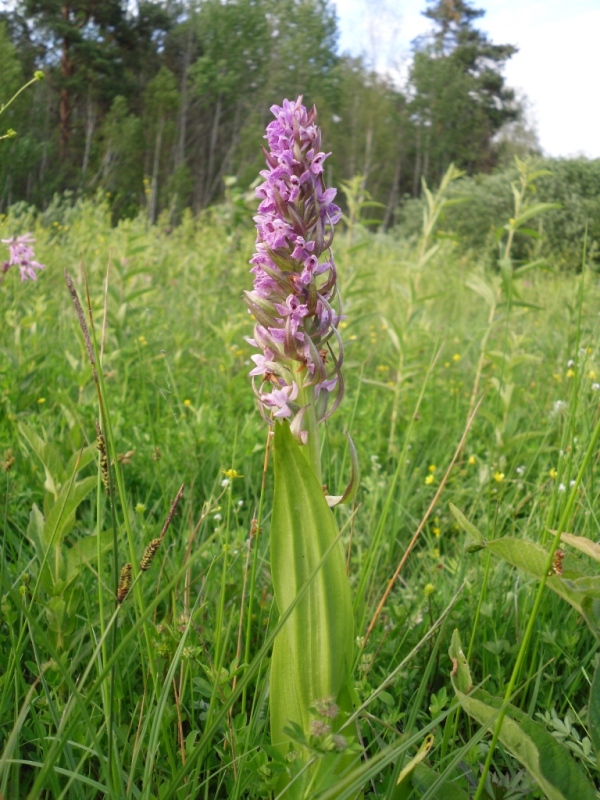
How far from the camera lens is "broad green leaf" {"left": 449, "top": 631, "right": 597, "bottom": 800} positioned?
2.23 feet

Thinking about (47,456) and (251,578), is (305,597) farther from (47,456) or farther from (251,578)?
(47,456)

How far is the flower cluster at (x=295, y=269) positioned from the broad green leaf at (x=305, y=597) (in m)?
0.10

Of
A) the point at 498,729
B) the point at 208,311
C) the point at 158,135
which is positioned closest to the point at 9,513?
the point at 498,729

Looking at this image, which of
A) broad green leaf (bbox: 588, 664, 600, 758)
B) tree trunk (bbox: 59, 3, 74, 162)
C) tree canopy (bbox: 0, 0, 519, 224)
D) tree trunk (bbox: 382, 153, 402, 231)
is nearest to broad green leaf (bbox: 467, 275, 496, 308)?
broad green leaf (bbox: 588, 664, 600, 758)

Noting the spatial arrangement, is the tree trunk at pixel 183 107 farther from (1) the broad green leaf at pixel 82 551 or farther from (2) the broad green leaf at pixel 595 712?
(2) the broad green leaf at pixel 595 712

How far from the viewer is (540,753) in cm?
72

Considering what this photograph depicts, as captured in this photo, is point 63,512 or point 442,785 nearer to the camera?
point 442,785

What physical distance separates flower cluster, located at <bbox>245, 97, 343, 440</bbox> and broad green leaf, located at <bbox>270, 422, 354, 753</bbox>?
0.32 feet

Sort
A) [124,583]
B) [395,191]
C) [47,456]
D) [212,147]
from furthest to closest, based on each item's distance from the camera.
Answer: [395,191] < [212,147] < [47,456] < [124,583]

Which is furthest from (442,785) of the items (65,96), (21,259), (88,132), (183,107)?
(183,107)

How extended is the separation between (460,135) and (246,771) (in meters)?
33.9

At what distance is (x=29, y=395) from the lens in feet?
7.63

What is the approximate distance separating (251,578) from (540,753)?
1.93ft

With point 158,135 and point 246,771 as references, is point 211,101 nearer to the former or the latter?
point 158,135
